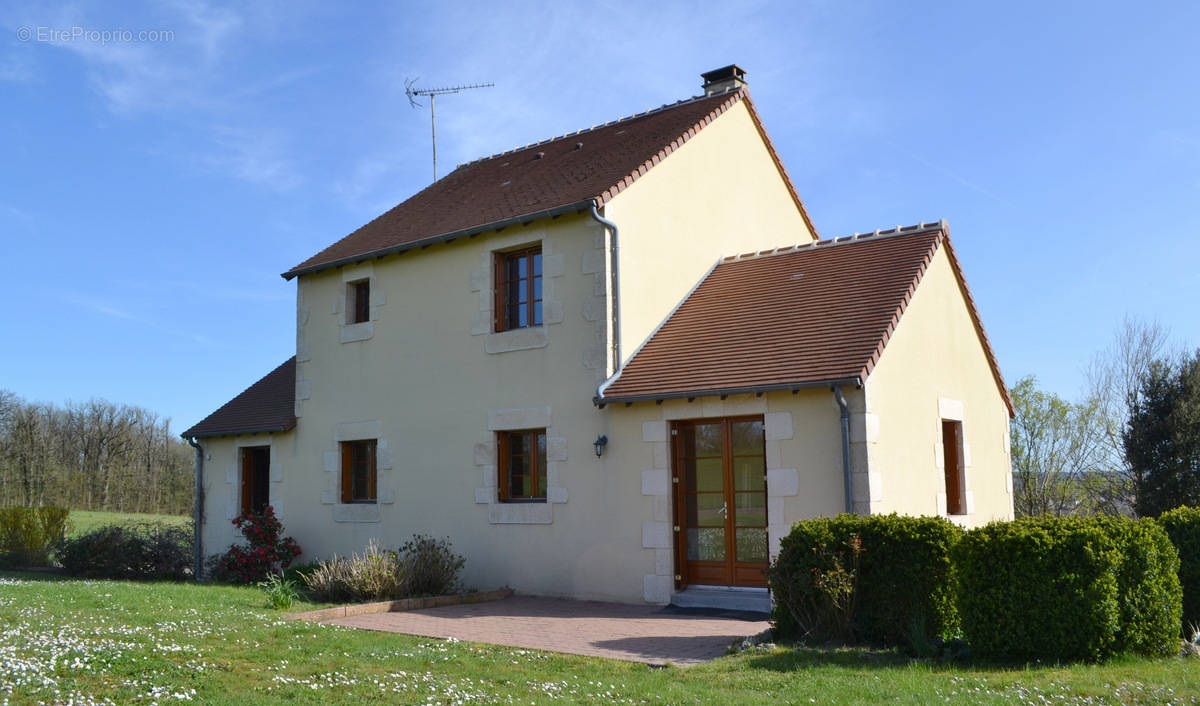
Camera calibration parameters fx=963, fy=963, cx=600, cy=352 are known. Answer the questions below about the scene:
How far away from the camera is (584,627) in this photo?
30.9ft

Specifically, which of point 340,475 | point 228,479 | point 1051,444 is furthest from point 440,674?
point 1051,444

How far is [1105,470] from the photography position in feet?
70.9

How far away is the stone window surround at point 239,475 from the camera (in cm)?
1537

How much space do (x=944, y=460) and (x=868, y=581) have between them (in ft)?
16.3

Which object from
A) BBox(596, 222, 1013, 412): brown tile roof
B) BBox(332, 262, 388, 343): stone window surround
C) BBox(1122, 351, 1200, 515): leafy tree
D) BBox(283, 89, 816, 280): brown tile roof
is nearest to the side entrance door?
BBox(332, 262, 388, 343): stone window surround

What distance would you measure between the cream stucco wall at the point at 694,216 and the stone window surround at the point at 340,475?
13.9 ft

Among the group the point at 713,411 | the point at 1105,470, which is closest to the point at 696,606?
the point at 713,411

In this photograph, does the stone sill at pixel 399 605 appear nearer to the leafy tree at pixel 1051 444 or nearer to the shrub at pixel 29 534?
the shrub at pixel 29 534

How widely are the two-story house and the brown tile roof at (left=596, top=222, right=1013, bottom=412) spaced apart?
0.04 metres

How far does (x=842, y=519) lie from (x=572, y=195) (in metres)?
6.01

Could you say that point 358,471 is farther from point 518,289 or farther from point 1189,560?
point 1189,560

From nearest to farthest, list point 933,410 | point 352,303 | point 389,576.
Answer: point 389,576 < point 933,410 < point 352,303

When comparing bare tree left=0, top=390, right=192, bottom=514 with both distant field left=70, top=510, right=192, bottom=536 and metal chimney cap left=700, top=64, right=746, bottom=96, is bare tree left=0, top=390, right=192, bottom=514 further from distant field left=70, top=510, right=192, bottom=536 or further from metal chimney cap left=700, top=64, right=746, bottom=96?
metal chimney cap left=700, top=64, right=746, bottom=96

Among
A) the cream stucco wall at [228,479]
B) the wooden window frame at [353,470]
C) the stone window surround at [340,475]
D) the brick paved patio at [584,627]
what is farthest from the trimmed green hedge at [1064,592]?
the cream stucco wall at [228,479]
